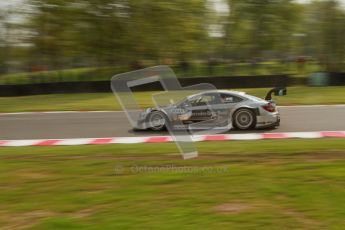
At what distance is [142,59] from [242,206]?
25.7m

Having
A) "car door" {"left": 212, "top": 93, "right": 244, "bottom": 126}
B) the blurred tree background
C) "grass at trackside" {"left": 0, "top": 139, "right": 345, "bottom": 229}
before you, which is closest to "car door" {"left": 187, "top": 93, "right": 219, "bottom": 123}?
"car door" {"left": 212, "top": 93, "right": 244, "bottom": 126}

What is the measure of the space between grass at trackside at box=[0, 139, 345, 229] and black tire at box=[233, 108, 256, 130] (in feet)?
10.2

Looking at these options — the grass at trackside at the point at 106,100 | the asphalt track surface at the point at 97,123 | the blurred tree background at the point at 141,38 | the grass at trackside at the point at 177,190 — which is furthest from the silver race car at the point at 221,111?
the blurred tree background at the point at 141,38

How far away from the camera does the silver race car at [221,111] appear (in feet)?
39.6

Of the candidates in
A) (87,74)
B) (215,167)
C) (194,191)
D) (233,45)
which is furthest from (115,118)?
(233,45)

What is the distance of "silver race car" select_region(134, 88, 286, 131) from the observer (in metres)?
12.1

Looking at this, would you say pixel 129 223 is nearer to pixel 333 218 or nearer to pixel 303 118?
pixel 333 218

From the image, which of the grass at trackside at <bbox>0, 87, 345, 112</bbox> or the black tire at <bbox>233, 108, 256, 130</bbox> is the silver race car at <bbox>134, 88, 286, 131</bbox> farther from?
the grass at trackside at <bbox>0, 87, 345, 112</bbox>

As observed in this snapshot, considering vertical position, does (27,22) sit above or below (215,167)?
above

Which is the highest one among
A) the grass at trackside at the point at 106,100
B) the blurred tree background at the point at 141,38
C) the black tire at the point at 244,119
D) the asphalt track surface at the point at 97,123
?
the blurred tree background at the point at 141,38

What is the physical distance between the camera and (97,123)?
593 inches

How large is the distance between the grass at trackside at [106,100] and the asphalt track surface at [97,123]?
1768 mm

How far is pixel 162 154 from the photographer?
886cm

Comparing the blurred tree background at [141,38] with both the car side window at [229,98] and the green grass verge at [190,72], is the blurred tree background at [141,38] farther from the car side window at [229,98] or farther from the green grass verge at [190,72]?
the car side window at [229,98]
